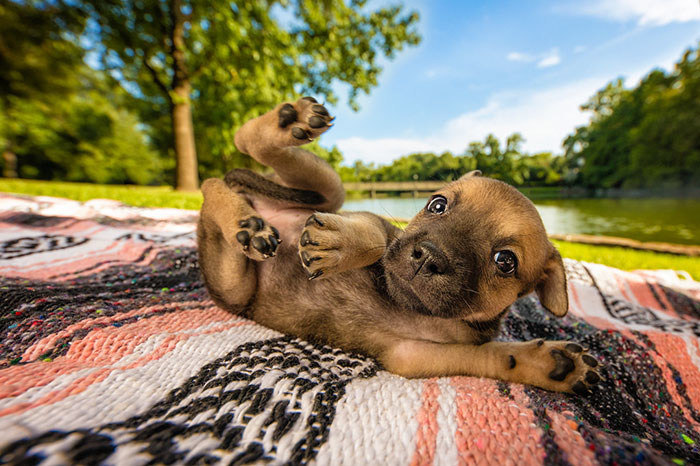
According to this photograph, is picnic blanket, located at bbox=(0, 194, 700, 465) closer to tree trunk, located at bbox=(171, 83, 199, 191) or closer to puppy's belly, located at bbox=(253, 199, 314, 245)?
puppy's belly, located at bbox=(253, 199, 314, 245)

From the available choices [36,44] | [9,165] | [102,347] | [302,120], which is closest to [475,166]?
[302,120]

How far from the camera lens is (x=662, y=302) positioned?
3311 mm

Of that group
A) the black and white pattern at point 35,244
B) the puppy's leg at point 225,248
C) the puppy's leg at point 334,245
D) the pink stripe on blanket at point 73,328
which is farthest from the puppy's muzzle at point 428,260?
the black and white pattern at point 35,244

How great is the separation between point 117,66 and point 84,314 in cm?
1709

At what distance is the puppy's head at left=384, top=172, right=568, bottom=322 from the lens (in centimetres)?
168

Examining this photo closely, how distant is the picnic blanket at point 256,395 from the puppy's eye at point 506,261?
2.16ft

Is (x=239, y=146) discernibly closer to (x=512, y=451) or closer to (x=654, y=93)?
(x=512, y=451)

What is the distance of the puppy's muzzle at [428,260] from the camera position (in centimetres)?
164

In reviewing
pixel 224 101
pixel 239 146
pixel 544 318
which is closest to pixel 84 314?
pixel 239 146

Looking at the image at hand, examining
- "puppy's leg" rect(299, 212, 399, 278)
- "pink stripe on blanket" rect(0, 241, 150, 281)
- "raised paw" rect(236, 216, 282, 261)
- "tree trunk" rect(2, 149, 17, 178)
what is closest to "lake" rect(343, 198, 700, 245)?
"puppy's leg" rect(299, 212, 399, 278)

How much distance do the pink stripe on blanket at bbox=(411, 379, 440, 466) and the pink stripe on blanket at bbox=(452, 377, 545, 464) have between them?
9 centimetres

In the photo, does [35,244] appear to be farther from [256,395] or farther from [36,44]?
[36,44]

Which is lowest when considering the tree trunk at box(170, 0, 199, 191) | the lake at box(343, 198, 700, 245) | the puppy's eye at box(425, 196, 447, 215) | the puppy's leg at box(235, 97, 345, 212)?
the lake at box(343, 198, 700, 245)

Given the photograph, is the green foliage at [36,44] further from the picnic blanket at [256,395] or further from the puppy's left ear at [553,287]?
the puppy's left ear at [553,287]
